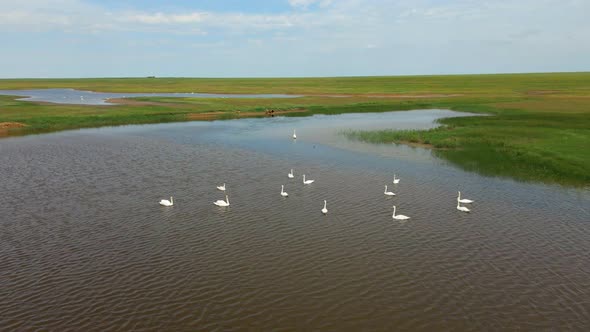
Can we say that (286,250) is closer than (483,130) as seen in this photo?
Yes

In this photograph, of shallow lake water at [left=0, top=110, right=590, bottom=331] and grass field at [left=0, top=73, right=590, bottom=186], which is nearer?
shallow lake water at [left=0, top=110, right=590, bottom=331]

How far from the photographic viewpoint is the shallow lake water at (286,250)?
46.8 feet

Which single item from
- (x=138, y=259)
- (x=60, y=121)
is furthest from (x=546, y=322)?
(x=60, y=121)

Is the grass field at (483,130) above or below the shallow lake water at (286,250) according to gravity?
above

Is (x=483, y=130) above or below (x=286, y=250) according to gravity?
above

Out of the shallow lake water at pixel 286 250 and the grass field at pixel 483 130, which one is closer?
the shallow lake water at pixel 286 250

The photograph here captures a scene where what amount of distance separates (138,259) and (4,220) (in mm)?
9790

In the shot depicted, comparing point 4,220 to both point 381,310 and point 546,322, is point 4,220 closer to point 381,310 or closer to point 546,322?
point 381,310

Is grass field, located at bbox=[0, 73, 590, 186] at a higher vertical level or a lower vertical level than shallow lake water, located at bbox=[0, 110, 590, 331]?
higher

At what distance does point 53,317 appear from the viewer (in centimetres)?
1397

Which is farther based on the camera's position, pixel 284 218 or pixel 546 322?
pixel 284 218

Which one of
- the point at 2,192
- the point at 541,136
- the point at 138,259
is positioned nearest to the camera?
the point at 138,259

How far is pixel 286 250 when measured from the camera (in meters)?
19.2

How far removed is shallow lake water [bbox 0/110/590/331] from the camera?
562 inches
